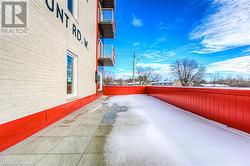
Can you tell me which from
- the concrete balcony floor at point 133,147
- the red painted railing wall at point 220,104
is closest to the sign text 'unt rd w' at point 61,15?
the concrete balcony floor at point 133,147

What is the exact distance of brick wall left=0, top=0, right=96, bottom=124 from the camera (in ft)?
9.17

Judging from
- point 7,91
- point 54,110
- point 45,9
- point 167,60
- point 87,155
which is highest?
point 167,60

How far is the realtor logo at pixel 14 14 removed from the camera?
288cm

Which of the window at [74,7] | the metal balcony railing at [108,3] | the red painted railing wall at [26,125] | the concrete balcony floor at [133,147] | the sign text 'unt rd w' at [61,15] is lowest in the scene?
the concrete balcony floor at [133,147]

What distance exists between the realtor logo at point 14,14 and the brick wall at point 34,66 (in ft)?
0.49

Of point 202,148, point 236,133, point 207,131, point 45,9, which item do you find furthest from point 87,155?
point 45,9

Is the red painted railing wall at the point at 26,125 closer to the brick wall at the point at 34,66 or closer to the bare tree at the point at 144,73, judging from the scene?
the brick wall at the point at 34,66

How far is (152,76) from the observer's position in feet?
155

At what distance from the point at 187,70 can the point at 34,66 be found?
54535mm

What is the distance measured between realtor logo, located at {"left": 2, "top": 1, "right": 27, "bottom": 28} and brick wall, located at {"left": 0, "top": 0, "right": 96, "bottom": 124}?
0.49 feet

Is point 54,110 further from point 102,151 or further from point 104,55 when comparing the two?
point 104,55

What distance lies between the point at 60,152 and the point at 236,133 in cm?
410

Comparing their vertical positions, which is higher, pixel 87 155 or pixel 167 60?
pixel 167 60

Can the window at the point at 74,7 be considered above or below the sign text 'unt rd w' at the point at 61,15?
above
